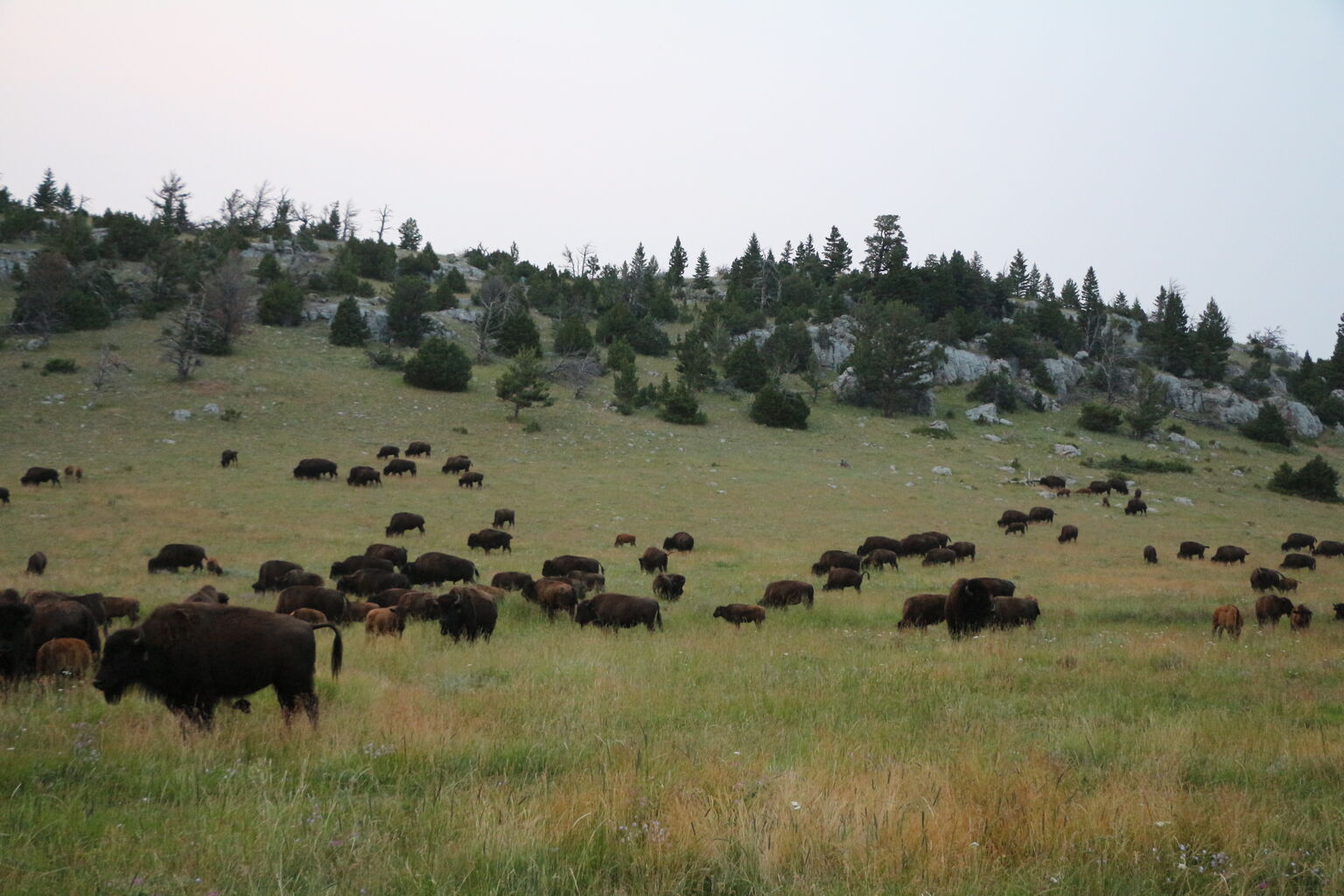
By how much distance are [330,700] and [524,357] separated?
153 feet

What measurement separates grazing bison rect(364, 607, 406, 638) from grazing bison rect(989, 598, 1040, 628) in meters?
11.5

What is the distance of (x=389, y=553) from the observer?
74.0ft

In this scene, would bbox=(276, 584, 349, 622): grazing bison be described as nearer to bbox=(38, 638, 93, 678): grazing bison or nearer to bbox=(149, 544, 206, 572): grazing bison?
bbox=(38, 638, 93, 678): grazing bison

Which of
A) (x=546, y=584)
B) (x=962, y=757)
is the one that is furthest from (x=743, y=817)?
(x=546, y=584)

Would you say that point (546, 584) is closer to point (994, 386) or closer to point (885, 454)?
point (885, 454)

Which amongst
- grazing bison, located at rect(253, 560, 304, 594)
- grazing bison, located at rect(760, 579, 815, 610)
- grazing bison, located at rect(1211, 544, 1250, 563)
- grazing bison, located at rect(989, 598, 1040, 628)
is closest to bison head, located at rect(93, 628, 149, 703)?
grazing bison, located at rect(253, 560, 304, 594)

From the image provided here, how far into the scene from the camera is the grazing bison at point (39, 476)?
3219 centimetres

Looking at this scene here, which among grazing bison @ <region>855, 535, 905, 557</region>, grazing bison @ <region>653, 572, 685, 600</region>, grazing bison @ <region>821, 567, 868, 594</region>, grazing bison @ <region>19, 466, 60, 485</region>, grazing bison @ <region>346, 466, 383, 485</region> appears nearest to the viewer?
grazing bison @ <region>653, 572, 685, 600</region>

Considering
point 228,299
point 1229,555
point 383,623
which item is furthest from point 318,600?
point 228,299

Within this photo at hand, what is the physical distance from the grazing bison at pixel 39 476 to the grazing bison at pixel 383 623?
26616mm

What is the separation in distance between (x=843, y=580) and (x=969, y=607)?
6.03 meters

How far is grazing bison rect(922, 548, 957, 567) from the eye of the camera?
26.9 m

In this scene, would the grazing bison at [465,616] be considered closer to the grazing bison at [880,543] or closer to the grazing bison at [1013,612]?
the grazing bison at [1013,612]

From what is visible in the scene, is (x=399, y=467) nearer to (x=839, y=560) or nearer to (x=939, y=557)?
(x=839, y=560)
